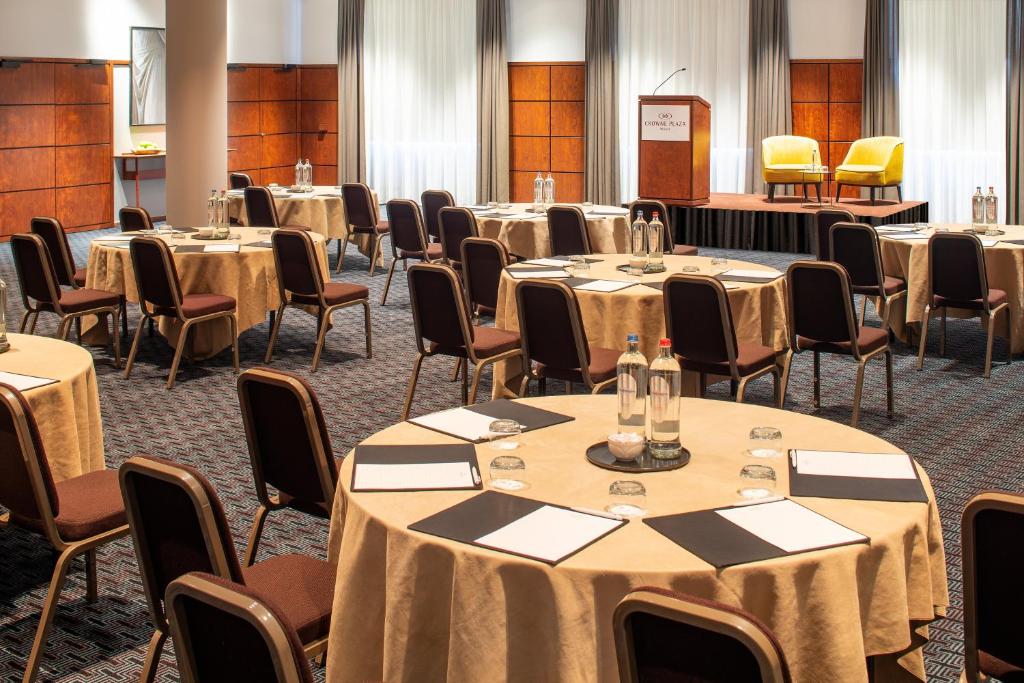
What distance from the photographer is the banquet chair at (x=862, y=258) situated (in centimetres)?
808

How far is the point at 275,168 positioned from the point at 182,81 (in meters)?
6.67

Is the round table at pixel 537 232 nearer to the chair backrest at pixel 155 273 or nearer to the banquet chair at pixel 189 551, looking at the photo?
the chair backrest at pixel 155 273

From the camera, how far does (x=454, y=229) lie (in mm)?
9758

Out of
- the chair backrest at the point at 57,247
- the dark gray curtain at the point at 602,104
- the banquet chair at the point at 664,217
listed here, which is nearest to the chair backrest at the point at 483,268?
the banquet chair at the point at 664,217

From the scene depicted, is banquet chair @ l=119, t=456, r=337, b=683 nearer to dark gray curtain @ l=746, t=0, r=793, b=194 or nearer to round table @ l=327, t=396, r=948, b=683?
round table @ l=327, t=396, r=948, b=683

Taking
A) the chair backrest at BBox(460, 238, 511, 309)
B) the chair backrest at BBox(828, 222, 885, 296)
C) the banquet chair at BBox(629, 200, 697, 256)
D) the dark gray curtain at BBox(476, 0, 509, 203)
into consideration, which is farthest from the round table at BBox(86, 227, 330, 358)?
the dark gray curtain at BBox(476, 0, 509, 203)

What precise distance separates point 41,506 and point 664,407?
1939mm

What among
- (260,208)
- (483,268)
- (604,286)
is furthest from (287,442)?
(260,208)

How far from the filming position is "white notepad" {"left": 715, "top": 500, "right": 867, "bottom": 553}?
2.78 meters

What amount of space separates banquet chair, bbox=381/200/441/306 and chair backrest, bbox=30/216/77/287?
309cm

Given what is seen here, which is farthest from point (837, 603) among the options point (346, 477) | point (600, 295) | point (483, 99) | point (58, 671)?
point (483, 99)

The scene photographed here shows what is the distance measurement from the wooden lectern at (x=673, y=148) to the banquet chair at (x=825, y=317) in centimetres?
635

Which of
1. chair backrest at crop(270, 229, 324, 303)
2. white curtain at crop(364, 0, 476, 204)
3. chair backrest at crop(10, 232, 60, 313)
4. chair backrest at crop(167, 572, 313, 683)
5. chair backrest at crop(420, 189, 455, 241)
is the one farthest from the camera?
white curtain at crop(364, 0, 476, 204)

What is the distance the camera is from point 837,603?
2.73 meters
